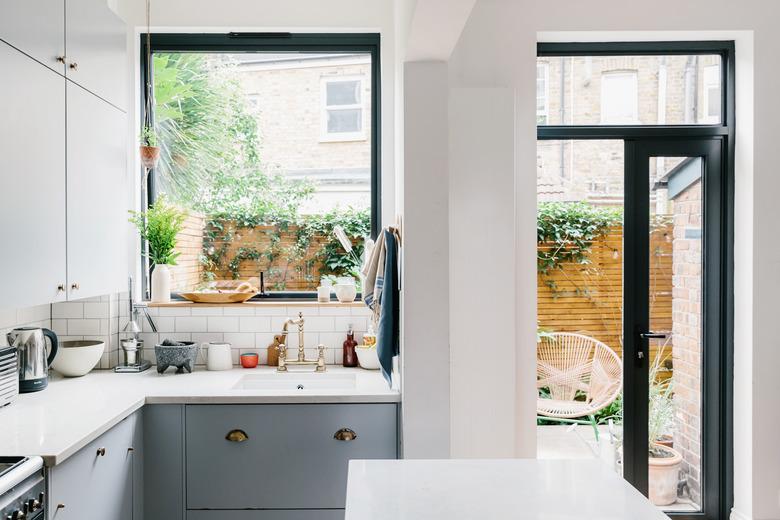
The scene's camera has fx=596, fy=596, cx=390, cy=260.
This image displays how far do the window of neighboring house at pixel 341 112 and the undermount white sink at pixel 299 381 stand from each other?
1306 millimetres

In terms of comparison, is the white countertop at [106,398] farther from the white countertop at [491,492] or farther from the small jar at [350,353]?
the white countertop at [491,492]

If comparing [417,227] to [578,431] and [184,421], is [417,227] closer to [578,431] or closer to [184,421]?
[184,421]

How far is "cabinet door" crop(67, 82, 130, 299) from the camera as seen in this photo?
7.70 ft

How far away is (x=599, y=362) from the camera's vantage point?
3463mm

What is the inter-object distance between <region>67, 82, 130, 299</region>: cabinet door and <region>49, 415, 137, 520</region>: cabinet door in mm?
598

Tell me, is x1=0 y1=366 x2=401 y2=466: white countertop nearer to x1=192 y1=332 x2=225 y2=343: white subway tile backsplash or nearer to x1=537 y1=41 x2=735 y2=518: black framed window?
x1=192 y1=332 x2=225 y2=343: white subway tile backsplash

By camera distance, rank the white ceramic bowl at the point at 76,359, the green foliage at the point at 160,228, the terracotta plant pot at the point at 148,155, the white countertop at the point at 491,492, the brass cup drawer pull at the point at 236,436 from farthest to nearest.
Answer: the green foliage at the point at 160,228 < the terracotta plant pot at the point at 148,155 < the white ceramic bowl at the point at 76,359 < the brass cup drawer pull at the point at 236,436 < the white countertop at the point at 491,492

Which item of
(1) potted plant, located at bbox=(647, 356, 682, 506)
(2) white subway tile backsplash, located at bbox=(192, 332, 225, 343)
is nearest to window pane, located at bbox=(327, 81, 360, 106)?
(2) white subway tile backsplash, located at bbox=(192, 332, 225, 343)

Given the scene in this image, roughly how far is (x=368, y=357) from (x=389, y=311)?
516 mm

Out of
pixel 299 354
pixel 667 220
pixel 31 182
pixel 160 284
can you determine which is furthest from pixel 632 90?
pixel 31 182

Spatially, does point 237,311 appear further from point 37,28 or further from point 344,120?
point 37,28

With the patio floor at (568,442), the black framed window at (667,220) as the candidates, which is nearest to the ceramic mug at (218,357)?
the patio floor at (568,442)

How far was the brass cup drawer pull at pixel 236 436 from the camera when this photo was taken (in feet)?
8.25

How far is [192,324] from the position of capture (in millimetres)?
3172
